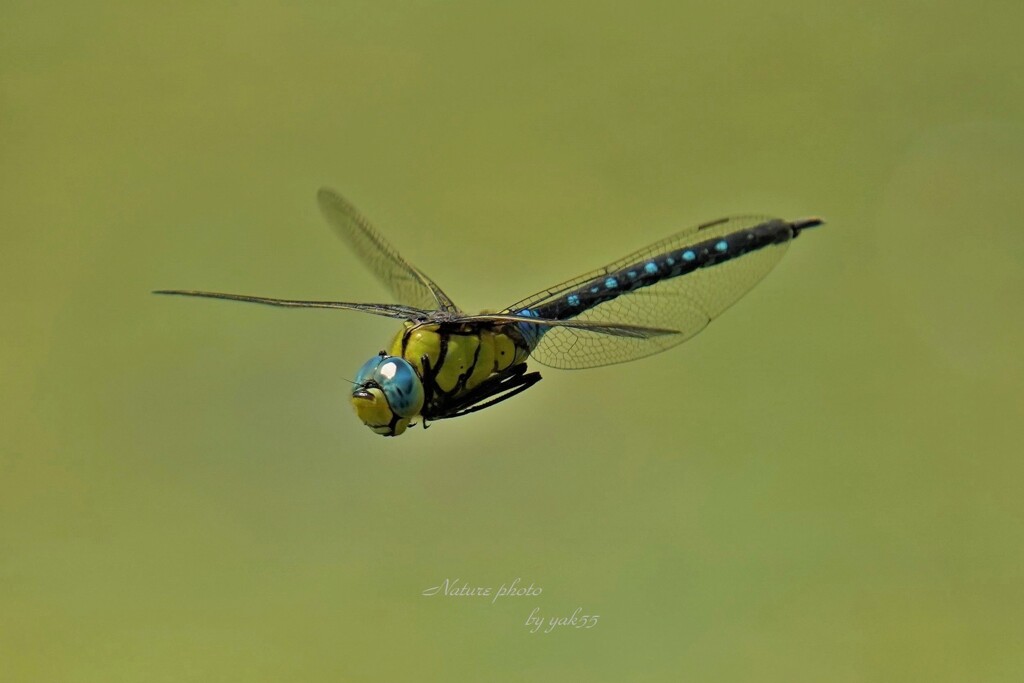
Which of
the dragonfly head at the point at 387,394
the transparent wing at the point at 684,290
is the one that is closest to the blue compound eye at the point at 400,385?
the dragonfly head at the point at 387,394

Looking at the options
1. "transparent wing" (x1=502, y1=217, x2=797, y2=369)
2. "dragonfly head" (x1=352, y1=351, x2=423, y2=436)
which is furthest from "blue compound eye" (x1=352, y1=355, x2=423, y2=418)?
"transparent wing" (x1=502, y1=217, x2=797, y2=369)

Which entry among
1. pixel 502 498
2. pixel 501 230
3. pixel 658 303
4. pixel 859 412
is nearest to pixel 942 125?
pixel 859 412

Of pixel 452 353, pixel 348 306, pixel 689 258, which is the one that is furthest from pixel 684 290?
pixel 348 306

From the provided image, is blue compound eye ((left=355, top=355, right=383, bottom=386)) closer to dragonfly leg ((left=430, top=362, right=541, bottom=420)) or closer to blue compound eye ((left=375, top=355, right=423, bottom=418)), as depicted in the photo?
blue compound eye ((left=375, top=355, right=423, bottom=418))

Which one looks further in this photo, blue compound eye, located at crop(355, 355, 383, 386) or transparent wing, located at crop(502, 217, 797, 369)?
transparent wing, located at crop(502, 217, 797, 369)

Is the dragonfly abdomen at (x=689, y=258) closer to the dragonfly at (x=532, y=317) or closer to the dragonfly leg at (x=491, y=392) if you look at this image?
the dragonfly at (x=532, y=317)

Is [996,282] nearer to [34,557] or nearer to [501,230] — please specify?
[501,230]

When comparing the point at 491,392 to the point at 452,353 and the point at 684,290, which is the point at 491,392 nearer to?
the point at 452,353
